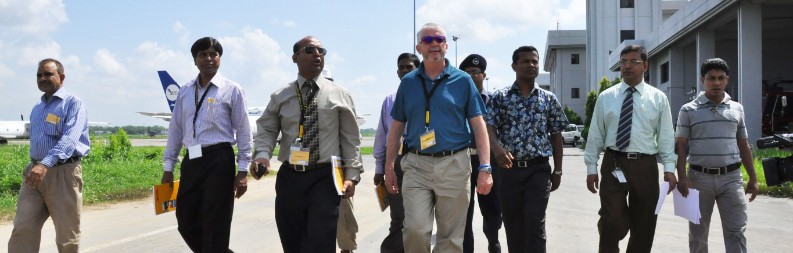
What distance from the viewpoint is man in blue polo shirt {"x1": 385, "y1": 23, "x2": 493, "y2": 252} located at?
439 cm

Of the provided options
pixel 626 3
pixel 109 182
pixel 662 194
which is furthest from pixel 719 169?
pixel 626 3

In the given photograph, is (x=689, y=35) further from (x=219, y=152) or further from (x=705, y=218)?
(x=219, y=152)

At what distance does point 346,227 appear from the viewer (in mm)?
6367

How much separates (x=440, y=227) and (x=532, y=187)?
122cm

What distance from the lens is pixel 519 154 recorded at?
5.44 metres

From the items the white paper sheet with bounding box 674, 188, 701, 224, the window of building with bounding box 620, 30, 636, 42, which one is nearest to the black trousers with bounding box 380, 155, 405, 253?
the white paper sheet with bounding box 674, 188, 701, 224

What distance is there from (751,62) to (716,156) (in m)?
22.3

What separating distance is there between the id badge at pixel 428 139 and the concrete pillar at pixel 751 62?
78.2 feet

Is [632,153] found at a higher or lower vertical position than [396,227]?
higher

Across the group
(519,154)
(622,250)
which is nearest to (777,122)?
(622,250)

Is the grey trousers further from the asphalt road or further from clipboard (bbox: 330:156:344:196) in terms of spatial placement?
clipboard (bbox: 330:156:344:196)

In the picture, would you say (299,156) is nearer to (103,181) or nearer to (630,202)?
(630,202)

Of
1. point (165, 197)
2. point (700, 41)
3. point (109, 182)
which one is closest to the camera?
point (165, 197)

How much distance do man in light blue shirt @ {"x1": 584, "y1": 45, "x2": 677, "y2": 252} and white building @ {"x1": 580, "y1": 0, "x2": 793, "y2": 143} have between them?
21886 millimetres
